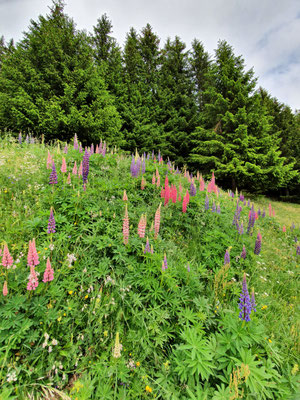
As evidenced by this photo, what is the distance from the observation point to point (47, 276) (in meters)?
1.74

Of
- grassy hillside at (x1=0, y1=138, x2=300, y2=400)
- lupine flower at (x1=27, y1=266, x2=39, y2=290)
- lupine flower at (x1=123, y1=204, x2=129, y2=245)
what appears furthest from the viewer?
lupine flower at (x1=123, y1=204, x2=129, y2=245)

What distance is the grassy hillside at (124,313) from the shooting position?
154 cm

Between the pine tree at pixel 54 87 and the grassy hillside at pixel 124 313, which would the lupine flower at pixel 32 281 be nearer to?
the grassy hillside at pixel 124 313

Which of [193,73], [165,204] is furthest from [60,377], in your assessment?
[193,73]

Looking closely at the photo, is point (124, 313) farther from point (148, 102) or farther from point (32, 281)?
point (148, 102)

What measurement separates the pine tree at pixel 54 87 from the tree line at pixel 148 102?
5cm

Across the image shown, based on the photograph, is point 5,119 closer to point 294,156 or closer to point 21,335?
point 21,335

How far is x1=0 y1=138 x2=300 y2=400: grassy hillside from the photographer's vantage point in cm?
154

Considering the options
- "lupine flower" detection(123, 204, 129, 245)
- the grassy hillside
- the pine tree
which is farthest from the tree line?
"lupine flower" detection(123, 204, 129, 245)

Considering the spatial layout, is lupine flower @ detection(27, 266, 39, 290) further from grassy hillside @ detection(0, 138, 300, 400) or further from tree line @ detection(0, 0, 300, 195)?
tree line @ detection(0, 0, 300, 195)

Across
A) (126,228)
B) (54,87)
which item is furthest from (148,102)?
(126,228)

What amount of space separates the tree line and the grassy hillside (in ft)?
25.5

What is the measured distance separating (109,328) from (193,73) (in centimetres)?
2427

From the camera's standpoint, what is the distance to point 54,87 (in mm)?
9586
